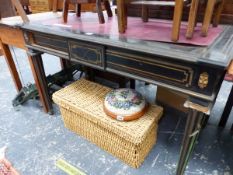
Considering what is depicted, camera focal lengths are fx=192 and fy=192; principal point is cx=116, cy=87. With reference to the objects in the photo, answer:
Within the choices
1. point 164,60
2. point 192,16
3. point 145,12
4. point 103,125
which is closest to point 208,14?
point 192,16

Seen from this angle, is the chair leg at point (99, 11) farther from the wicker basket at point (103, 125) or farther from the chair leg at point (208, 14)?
the chair leg at point (208, 14)

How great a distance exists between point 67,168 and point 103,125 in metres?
0.35

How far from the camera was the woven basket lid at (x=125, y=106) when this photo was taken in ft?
3.30

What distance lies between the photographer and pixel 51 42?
3.56 feet

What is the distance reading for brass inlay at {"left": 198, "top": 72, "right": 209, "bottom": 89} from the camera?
64 cm

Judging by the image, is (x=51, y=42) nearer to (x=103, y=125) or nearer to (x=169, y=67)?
(x=103, y=125)

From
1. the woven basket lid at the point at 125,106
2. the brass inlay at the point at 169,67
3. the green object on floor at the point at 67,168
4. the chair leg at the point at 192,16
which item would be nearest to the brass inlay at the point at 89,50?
the brass inlay at the point at 169,67

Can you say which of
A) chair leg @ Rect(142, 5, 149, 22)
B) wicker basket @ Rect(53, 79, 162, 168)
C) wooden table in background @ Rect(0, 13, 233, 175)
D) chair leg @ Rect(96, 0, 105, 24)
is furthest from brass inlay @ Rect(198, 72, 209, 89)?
chair leg @ Rect(96, 0, 105, 24)

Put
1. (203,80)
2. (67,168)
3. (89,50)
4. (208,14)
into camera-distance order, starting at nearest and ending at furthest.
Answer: (203,80) → (208,14) → (89,50) → (67,168)

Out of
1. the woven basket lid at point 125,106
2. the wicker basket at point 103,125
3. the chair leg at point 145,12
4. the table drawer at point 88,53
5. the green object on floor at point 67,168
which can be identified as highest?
the chair leg at point 145,12

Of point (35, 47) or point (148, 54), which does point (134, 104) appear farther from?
point (35, 47)

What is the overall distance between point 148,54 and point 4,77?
6.60 feet

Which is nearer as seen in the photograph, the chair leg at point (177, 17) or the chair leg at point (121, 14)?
the chair leg at point (177, 17)

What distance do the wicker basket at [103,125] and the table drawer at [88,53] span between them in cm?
30
